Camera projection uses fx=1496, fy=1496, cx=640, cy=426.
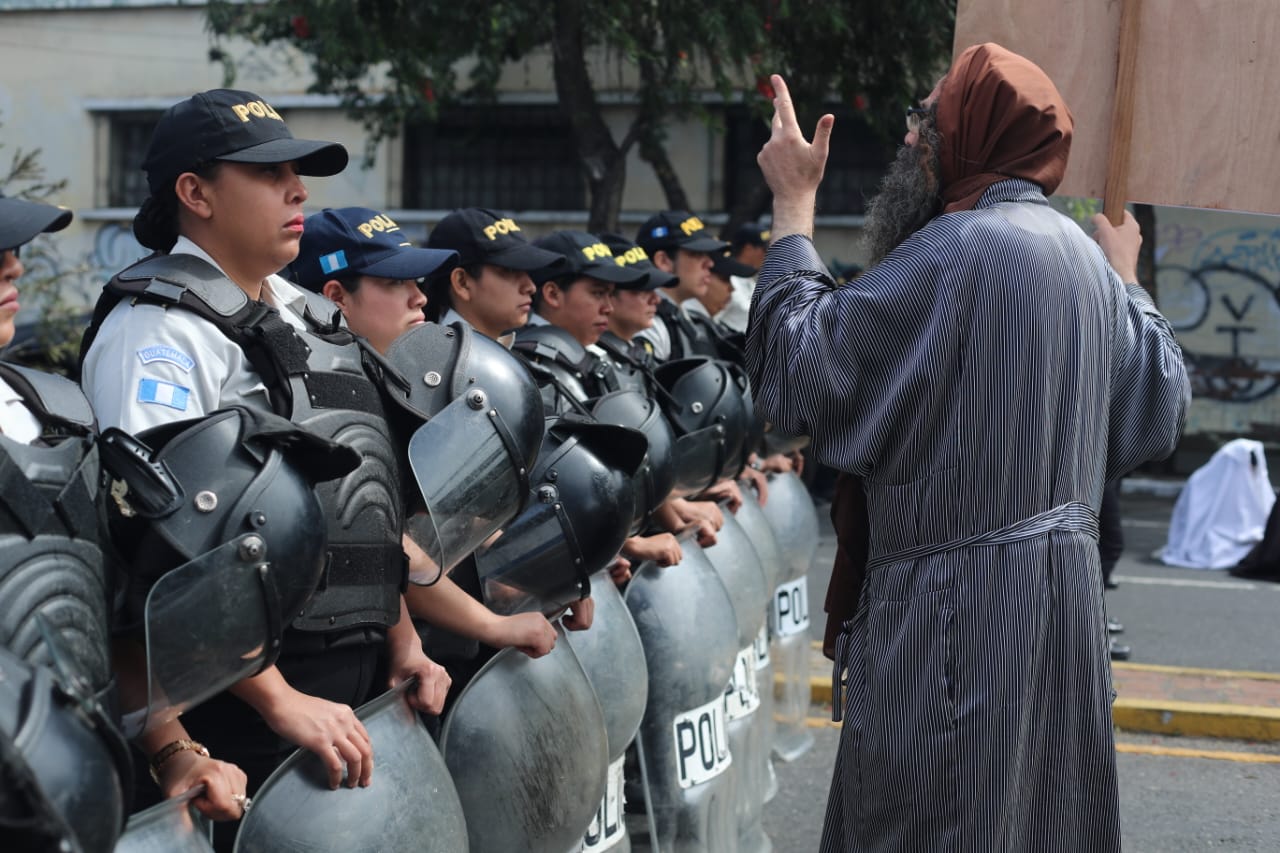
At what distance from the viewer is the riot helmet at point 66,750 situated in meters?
1.39

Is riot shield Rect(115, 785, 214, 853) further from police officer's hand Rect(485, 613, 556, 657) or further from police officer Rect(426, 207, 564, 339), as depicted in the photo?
police officer Rect(426, 207, 564, 339)

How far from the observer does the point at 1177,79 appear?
3.02 meters

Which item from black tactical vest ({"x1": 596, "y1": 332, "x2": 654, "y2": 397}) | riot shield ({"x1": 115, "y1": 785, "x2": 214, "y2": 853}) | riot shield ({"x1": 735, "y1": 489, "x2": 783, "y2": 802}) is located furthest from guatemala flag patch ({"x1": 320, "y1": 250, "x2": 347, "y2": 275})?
riot shield ({"x1": 735, "y1": 489, "x2": 783, "y2": 802})

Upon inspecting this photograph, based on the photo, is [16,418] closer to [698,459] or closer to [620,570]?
[620,570]

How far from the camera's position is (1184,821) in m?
5.05

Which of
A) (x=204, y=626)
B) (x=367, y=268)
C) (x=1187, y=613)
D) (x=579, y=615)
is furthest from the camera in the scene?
(x=1187, y=613)

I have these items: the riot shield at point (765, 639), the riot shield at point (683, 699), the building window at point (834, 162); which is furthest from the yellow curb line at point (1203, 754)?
the building window at point (834, 162)

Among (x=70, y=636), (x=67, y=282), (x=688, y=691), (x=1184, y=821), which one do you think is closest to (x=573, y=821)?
(x=688, y=691)

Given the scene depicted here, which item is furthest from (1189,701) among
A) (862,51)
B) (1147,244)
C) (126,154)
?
(126,154)

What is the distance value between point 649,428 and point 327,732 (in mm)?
1711

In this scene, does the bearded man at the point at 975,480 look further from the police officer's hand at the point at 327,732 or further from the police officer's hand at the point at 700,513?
the police officer's hand at the point at 700,513

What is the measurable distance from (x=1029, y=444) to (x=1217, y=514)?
8824mm

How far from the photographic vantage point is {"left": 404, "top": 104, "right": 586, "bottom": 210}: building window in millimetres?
16828

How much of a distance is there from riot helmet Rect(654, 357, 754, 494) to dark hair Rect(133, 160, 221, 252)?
191cm
